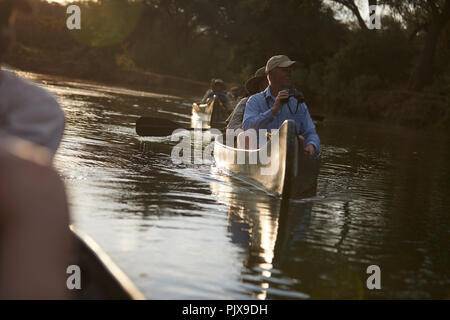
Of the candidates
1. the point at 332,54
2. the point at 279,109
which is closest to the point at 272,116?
the point at 279,109

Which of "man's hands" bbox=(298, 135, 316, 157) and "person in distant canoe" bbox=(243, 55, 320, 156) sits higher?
"person in distant canoe" bbox=(243, 55, 320, 156)

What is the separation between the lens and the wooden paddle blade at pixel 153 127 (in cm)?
1406

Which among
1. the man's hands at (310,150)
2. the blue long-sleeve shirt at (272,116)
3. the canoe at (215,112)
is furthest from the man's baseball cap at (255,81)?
the canoe at (215,112)

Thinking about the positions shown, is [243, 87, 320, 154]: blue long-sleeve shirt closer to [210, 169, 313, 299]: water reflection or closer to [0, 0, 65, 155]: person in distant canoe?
[210, 169, 313, 299]: water reflection

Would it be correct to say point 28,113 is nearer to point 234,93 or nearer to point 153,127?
point 153,127

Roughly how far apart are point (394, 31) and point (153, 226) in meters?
33.5

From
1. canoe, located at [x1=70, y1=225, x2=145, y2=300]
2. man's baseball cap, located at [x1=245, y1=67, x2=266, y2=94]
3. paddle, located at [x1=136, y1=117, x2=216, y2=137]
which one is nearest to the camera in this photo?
canoe, located at [x1=70, y1=225, x2=145, y2=300]

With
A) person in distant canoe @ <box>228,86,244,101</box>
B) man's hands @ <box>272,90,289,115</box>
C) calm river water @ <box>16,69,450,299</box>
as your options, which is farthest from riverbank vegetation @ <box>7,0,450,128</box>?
man's hands @ <box>272,90,289,115</box>

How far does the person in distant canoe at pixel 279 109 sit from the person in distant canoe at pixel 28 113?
6.68 metres

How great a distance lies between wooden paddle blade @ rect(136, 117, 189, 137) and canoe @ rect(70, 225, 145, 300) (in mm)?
11073

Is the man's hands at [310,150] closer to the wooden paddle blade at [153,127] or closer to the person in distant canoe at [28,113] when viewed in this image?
the wooden paddle blade at [153,127]

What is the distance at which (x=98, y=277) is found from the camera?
8.99ft

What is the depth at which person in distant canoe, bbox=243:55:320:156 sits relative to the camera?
8695 millimetres

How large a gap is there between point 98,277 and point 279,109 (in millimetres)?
6420
